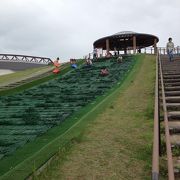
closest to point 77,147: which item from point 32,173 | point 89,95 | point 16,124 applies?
point 32,173

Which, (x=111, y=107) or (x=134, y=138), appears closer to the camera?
(x=134, y=138)

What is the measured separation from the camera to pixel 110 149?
777cm

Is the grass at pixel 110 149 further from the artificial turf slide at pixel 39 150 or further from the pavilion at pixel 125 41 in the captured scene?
the pavilion at pixel 125 41

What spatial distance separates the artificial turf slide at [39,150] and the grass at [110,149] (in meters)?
0.23

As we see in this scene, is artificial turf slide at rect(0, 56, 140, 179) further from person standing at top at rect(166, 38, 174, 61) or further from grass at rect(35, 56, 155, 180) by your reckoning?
person standing at top at rect(166, 38, 174, 61)

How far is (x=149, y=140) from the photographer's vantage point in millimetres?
8320

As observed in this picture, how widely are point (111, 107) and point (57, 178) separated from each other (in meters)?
6.91

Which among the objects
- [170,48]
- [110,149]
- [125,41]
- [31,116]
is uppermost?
[125,41]

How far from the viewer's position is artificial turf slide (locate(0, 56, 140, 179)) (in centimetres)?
680

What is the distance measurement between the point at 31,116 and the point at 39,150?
4.76 m

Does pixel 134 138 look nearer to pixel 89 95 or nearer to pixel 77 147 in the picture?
pixel 77 147

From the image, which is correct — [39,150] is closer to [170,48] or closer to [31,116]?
[31,116]

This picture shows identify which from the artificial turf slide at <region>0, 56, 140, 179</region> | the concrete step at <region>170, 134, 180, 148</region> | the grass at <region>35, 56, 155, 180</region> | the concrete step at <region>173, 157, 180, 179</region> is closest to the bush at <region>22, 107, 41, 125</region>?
the artificial turf slide at <region>0, 56, 140, 179</region>

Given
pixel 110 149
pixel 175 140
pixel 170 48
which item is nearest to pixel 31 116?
pixel 110 149
